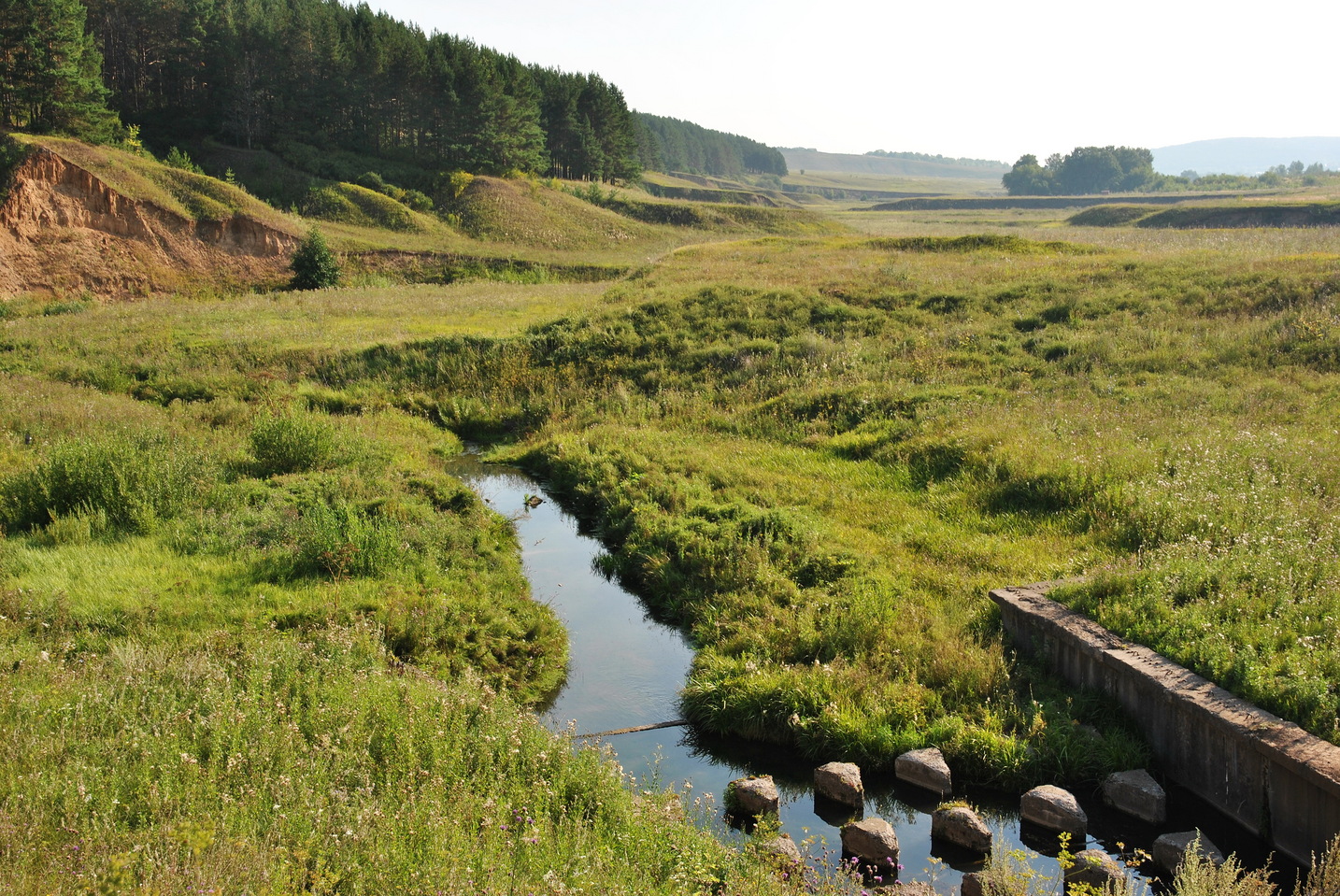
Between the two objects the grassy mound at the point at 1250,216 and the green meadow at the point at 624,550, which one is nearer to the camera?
the green meadow at the point at 624,550

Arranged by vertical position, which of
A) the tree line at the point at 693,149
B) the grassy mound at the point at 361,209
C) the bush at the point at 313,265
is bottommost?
the bush at the point at 313,265

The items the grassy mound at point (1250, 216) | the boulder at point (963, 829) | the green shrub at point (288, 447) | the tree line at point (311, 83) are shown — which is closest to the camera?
the boulder at point (963, 829)

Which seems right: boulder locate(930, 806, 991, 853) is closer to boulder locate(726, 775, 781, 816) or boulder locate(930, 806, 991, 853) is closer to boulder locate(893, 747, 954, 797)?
boulder locate(893, 747, 954, 797)

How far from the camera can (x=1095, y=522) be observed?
10.2 meters

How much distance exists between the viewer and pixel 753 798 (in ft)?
21.6

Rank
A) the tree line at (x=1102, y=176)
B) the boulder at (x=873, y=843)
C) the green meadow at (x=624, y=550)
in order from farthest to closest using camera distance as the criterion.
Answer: the tree line at (x=1102, y=176), the boulder at (x=873, y=843), the green meadow at (x=624, y=550)

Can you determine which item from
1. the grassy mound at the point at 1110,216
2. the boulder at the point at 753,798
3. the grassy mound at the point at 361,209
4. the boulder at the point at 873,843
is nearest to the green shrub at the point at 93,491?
the boulder at the point at 753,798

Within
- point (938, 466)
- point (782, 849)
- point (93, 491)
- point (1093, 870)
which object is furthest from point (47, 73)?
point (1093, 870)

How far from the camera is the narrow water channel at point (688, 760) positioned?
6.14 m

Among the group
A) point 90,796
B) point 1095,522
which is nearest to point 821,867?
point 90,796

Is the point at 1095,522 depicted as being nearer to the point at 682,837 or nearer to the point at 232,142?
the point at 682,837

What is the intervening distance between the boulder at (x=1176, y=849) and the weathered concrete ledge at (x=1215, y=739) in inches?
20.1

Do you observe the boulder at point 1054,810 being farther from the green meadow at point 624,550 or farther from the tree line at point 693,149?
the tree line at point 693,149

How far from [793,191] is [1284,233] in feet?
501
